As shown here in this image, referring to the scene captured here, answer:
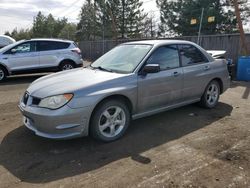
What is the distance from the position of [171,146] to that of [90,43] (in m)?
23.8

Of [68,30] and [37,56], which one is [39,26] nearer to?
[68,30]

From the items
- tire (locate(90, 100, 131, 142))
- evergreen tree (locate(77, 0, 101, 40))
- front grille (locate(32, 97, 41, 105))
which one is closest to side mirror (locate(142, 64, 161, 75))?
tire (locate(90, 100, 131, 142))

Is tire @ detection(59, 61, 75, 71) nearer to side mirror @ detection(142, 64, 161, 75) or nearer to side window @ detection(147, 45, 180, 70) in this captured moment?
side window @ detection(147, 45, 180, 70)

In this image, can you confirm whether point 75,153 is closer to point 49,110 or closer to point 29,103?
point 49,110

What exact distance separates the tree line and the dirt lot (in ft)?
38.0

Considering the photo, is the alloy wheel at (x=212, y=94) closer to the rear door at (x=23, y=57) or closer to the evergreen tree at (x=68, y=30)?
the rear door at (x=23, y=57)

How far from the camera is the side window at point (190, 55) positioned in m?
5.75

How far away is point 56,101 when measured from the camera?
161 inches

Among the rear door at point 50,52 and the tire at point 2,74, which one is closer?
the tire at point 2,74

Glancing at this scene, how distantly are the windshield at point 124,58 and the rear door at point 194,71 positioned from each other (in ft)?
3.14

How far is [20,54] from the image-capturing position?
36.1 feet

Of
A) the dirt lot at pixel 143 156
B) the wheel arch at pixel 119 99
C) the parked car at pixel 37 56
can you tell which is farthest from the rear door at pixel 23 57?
the wheel arch at pixel 119 99

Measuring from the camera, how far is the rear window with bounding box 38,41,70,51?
11383 mm

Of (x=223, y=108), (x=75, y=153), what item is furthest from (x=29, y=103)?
(x=223, y=108)
